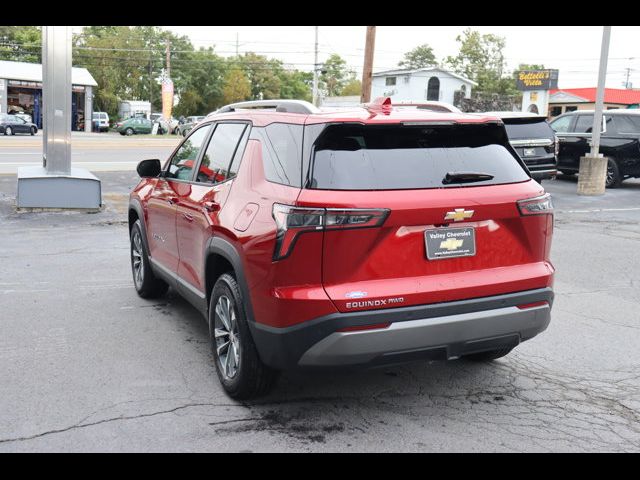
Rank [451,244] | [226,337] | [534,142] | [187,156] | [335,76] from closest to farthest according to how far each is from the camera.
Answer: [451,244], [226,337], [187,156], [534,142], [335,76]

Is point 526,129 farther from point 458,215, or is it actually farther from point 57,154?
point 458,215

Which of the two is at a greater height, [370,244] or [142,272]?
[370,244]

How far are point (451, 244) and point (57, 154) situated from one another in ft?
35.1

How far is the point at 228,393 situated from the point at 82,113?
201 ft

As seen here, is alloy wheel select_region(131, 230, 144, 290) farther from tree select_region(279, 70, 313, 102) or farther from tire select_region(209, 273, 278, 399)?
tree select_region(279, 70, 313, 102)

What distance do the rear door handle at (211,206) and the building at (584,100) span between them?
203 ft

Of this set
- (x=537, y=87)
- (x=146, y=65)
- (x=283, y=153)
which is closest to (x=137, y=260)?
(x=283, y=153)

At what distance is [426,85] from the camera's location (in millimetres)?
68625

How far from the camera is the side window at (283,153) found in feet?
12.6

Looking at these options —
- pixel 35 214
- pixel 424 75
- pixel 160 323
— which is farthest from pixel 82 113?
pixel 160 323

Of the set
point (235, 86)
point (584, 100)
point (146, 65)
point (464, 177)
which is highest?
point (146, 65)

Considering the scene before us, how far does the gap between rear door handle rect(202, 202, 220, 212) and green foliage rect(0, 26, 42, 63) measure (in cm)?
7555

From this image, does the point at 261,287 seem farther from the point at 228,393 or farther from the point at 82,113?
the point at 82,113
